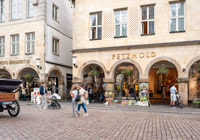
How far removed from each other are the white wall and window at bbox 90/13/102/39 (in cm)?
528

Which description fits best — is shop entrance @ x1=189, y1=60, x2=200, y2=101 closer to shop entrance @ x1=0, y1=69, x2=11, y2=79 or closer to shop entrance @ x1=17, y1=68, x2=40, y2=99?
shop entrance @ x1=17, y1=68, x2=40, y2=99

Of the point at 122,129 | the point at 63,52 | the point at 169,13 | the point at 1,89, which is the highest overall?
the point at 169,13

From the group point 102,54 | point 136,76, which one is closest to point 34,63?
point 102,54

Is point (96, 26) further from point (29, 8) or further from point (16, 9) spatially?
point (16, 9)

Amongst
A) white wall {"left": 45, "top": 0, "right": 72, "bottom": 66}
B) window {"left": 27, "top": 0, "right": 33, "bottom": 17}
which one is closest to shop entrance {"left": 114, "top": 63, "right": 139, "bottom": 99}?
white wall {"left": 45, "top": 0, "right": 72, "bottom": 66}

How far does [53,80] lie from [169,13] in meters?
14.7

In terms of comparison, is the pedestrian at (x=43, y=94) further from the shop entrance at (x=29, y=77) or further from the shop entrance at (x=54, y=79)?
the shop entrance at (x=54, y=79)

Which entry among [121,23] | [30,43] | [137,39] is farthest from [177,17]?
[30,43]

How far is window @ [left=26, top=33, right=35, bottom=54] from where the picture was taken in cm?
2230

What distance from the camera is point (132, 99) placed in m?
17.8

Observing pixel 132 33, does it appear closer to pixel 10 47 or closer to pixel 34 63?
pixel 34 63

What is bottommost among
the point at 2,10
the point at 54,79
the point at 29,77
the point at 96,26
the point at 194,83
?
the point at 194,83

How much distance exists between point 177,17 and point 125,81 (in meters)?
6.92

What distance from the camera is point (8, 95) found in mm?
10594
